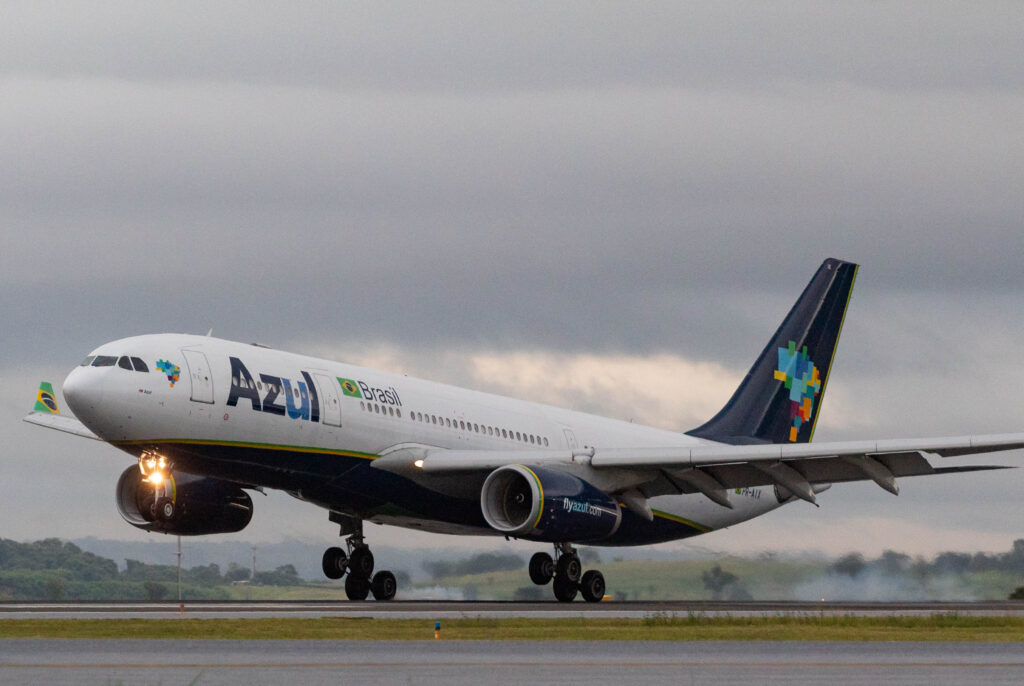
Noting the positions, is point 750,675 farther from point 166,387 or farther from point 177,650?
point 166,387

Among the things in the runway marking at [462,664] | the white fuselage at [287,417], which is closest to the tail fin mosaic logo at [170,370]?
the white fuselage at [287,417]

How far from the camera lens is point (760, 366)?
5131cm

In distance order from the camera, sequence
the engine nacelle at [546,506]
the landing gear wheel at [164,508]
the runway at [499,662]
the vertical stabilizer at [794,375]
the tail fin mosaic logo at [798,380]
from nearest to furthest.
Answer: the runway at [499,662] → the engine nacelle at [546,506] → the landing gear wheel at [164,508] → the vertical stabilizer at [794,375] → the tail fin mosaic logo at [798,380]

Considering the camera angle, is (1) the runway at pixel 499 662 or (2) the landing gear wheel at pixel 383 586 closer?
(1) the runway at pixel 499 662

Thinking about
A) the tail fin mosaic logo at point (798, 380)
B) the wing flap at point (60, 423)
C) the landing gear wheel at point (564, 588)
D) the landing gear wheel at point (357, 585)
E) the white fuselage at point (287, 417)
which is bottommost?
the landing gear wheel at point (564, 588)

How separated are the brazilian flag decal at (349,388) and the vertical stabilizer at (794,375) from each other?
1643 cm

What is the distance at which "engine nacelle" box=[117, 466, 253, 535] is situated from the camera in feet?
132

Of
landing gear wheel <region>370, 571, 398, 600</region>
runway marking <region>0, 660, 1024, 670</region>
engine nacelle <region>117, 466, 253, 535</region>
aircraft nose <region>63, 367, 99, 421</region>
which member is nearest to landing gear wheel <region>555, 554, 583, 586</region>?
landing gear wheel <region>370, 571, 398, 600</region>

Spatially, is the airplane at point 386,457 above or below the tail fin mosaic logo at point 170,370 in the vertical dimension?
below

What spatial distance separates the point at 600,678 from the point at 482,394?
27.4m

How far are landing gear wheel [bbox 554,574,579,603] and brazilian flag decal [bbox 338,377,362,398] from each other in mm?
7800

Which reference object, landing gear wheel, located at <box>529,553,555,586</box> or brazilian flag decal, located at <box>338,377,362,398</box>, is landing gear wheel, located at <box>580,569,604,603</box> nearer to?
landing gear wheel, located at <box>529,553,555,586</box>

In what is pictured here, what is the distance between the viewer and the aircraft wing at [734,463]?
37.4 m

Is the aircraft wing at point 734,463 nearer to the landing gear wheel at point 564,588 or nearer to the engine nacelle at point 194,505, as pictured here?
the landing gear wheel at point 564,588
